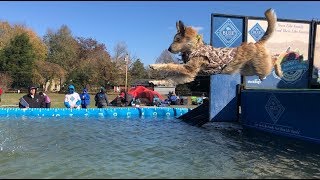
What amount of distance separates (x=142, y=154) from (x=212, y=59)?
6.90ft

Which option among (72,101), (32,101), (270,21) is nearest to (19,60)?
(72,101)

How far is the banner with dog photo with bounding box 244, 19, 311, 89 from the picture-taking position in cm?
1492

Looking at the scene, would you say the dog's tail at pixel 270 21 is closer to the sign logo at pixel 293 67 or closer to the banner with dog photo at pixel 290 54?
the banner with dog photo at pixel 290 54

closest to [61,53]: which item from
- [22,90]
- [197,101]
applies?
[22,90]

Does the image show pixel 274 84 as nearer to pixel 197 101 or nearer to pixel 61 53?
pixel 197 101

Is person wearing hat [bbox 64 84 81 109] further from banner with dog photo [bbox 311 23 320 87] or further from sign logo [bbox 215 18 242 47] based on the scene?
banner with dog photo [bbox 311 23 320 87]

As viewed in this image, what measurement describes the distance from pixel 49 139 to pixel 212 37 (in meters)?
6.75

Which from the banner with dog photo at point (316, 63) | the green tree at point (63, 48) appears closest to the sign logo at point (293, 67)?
the banner with dog photo at point (316, 63)

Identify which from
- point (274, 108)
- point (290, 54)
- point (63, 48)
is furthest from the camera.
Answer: point (63, 48)

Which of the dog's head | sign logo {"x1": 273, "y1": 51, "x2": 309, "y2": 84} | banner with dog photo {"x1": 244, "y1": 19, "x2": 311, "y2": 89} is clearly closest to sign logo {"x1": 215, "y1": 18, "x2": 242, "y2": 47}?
banner with dog photo {"x1": 244, "y1": 19, "x2": 311, "y2": 89}

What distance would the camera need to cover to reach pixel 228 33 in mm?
13750

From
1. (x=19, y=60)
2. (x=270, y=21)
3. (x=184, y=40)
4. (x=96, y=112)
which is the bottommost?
(x=96, y=112)

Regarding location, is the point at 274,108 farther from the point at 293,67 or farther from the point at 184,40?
the point at 184,40

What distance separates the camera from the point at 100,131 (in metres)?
10.2
